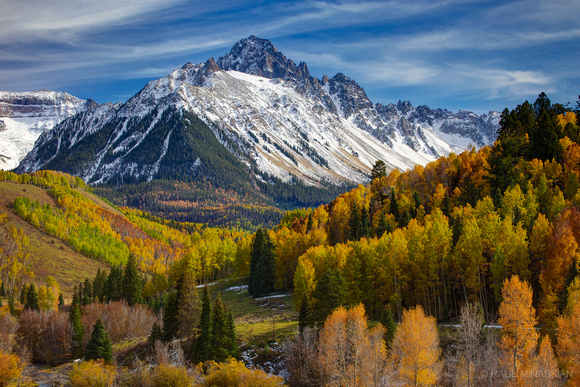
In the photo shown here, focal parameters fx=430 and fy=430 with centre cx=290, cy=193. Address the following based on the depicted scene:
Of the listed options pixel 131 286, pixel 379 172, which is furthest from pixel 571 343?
pixel 131 286

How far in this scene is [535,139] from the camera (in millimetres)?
99688

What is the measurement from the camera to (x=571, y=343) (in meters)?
41.8

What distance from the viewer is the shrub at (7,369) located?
6356cm

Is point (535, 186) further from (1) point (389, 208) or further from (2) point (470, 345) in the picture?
(2) point (470, 345)

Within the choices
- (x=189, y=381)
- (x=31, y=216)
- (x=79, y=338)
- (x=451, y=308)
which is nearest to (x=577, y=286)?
(x=451, y=308)

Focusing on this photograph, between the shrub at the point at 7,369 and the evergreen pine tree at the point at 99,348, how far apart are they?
10681 millimetres

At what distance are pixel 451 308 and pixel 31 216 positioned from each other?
18656 centimetres

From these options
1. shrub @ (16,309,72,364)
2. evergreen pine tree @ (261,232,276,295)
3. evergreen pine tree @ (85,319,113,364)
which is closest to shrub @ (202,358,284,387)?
evergreen pine tree @ (85,319,113,364)

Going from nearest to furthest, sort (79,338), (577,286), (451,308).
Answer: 1. (577,286)
2. (451,308)
3. (79,338)

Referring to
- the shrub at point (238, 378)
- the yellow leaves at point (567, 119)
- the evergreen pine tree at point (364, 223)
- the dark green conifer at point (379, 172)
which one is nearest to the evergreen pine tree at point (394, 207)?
the evergreen pine tree at point (364, 223)

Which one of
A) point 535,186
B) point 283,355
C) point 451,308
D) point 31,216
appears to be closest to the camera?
point 283,355

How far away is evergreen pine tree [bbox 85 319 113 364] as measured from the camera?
73.7 metres

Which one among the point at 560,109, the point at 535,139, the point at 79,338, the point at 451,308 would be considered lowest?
the point at 79,338

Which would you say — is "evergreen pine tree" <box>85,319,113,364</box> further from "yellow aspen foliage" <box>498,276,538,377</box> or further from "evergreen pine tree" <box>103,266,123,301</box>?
"yellow aspen foliage" <box>498,276,538,377</box>
